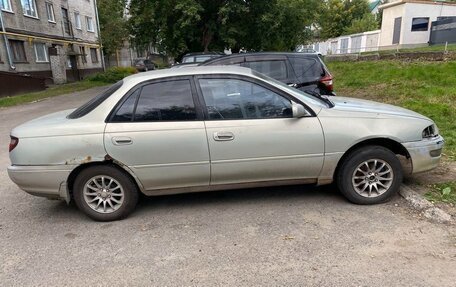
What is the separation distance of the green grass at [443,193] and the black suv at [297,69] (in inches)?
124

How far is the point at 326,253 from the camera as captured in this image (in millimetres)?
3078

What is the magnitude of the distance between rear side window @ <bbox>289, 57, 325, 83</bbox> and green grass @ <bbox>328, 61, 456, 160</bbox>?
2.27 m

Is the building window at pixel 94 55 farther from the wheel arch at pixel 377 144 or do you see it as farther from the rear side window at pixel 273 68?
the wheel arch at pixel 377 144

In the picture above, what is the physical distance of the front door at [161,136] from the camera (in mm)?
3650

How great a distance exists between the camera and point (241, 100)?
386 centimetres

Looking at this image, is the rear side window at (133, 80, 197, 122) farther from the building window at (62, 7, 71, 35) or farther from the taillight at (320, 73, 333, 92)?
the building window at (62, 7, 71, 35)

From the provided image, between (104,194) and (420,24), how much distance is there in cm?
2910

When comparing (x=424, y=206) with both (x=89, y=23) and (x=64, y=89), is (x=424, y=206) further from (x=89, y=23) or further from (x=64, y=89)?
(x=89, y=23)

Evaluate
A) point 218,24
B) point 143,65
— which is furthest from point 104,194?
point 143,65

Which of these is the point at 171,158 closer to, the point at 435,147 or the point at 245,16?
the point at 435,147

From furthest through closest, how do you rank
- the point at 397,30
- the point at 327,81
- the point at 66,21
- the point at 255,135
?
1. the point at 66,21
2. the point at 397,30
3. the point at 327,81
4. the point at 255,135

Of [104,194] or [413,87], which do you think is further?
[413,87]

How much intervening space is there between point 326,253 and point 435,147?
1.95m

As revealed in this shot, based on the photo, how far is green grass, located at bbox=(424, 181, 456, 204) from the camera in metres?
3.82
